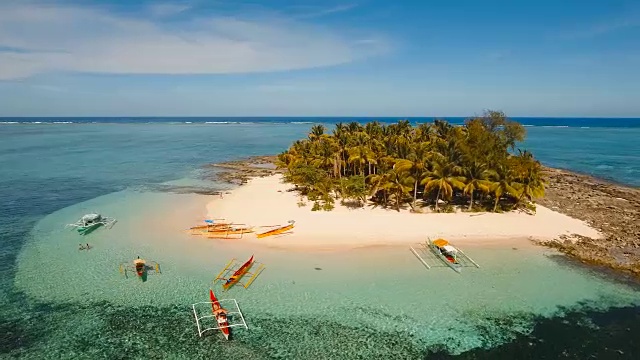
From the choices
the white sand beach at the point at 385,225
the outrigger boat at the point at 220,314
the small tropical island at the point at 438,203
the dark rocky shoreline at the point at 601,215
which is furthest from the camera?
the small tropical island at the point at 438,203

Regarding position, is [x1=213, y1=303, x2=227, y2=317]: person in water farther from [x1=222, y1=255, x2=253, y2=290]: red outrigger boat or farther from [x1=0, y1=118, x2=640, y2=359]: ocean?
[x1=222, y1=255, x2=253, y2=290]: red outrigger boat

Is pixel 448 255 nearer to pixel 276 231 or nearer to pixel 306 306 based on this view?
pixel 306 306

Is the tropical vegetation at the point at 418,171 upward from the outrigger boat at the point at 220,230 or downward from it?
upward

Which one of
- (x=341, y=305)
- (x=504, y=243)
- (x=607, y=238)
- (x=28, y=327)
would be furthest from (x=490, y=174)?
(x=28, y=327)

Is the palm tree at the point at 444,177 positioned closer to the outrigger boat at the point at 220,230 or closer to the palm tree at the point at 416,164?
the palm tree at the point at 416,164

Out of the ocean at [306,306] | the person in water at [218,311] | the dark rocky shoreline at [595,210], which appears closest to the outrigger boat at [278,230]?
the ocean at [306,306]

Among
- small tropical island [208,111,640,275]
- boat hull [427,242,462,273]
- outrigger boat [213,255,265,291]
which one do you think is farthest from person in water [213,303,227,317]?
boat hull [427,242,462,273]
